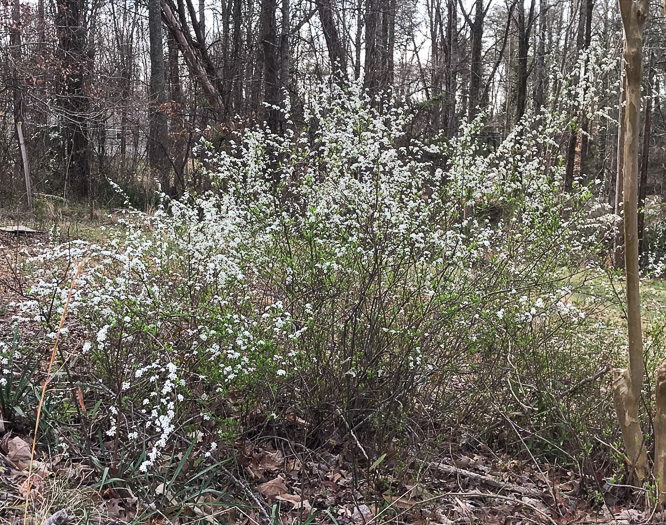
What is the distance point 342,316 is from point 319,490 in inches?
42.8

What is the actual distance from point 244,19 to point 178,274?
42.9 feet

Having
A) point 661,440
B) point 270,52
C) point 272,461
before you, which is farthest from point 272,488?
point 270,52

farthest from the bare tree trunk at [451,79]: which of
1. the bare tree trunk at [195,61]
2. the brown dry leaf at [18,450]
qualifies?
the brown dry leaf at [18,450]

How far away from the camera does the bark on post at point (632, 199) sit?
2402 mm

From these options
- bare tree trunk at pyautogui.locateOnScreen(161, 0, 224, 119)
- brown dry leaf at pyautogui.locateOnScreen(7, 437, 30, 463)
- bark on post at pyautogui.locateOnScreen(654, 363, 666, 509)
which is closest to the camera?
bark on post at pyautogui.locateOnScreen(654, 363, 666, 509)

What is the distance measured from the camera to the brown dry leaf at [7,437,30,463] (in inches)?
102

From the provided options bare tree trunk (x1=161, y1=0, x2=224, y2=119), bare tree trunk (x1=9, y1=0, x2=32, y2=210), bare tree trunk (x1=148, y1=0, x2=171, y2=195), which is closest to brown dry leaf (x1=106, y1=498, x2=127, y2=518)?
bare tree trunk (x1=9, y1=0, x2=32, y2=210)

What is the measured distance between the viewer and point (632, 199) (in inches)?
95.6

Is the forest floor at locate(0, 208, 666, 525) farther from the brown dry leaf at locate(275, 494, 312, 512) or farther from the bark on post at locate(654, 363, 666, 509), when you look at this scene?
the bark on post at locate(654, 363, 666, 509)

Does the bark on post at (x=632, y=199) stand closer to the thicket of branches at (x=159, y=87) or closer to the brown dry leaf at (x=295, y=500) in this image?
the brown dry leaf at (x=295, y=500)

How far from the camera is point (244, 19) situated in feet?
49.2

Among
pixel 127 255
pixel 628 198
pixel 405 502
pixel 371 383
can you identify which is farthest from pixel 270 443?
pixel 628 198

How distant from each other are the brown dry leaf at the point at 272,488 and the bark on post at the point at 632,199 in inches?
70.2

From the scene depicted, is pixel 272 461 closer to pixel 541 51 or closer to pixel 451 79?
pixel 451 79
